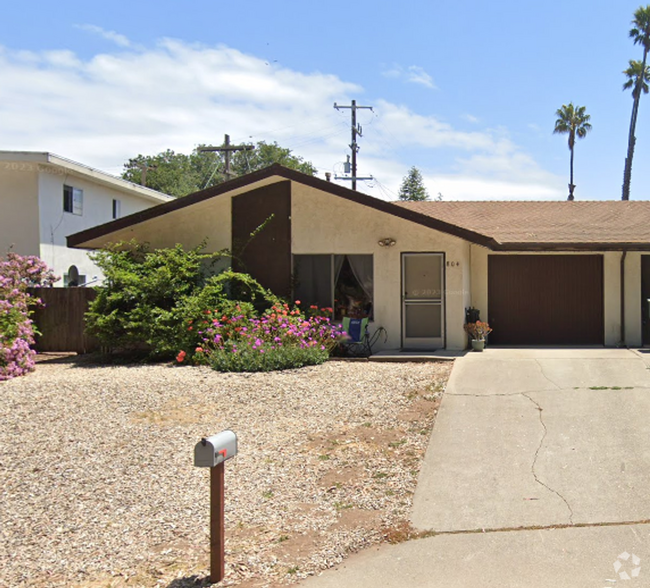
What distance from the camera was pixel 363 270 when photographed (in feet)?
43.7

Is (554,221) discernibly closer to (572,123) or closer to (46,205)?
(46,205)

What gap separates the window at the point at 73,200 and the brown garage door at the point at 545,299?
41.2ft

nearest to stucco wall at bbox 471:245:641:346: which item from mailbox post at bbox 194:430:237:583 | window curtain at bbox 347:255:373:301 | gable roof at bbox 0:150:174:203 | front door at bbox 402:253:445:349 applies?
front door at bbox 402:253:445:349

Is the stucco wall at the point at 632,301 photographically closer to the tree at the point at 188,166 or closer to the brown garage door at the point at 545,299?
the brown garage door at the point at 545,299

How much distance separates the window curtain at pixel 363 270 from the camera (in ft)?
43.6

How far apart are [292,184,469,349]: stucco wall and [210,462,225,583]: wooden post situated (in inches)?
360

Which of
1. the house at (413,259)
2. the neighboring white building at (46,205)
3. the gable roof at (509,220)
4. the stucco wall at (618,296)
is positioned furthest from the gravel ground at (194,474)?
the neighboring white building at (46,205)

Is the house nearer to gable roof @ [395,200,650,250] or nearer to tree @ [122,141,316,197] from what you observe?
gable roof @ [395,200,650,250]

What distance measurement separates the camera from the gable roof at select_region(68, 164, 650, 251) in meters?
12.7

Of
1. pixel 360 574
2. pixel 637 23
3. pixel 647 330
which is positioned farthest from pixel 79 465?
pixel 637 23

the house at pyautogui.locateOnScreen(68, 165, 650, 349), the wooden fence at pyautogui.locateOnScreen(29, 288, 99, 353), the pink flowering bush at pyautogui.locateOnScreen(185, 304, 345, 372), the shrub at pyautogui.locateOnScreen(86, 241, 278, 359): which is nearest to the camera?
the pink flowering bush at pyautogui.locateOnScreen(185, 304, 345, 372)

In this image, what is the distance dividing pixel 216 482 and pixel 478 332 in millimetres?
9449

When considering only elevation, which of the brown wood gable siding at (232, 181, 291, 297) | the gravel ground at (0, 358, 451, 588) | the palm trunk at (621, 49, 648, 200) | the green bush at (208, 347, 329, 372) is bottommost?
the gravel ground at (0, 358, 451, 588)

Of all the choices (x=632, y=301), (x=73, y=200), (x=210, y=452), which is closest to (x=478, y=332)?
(x=632, y=301)
